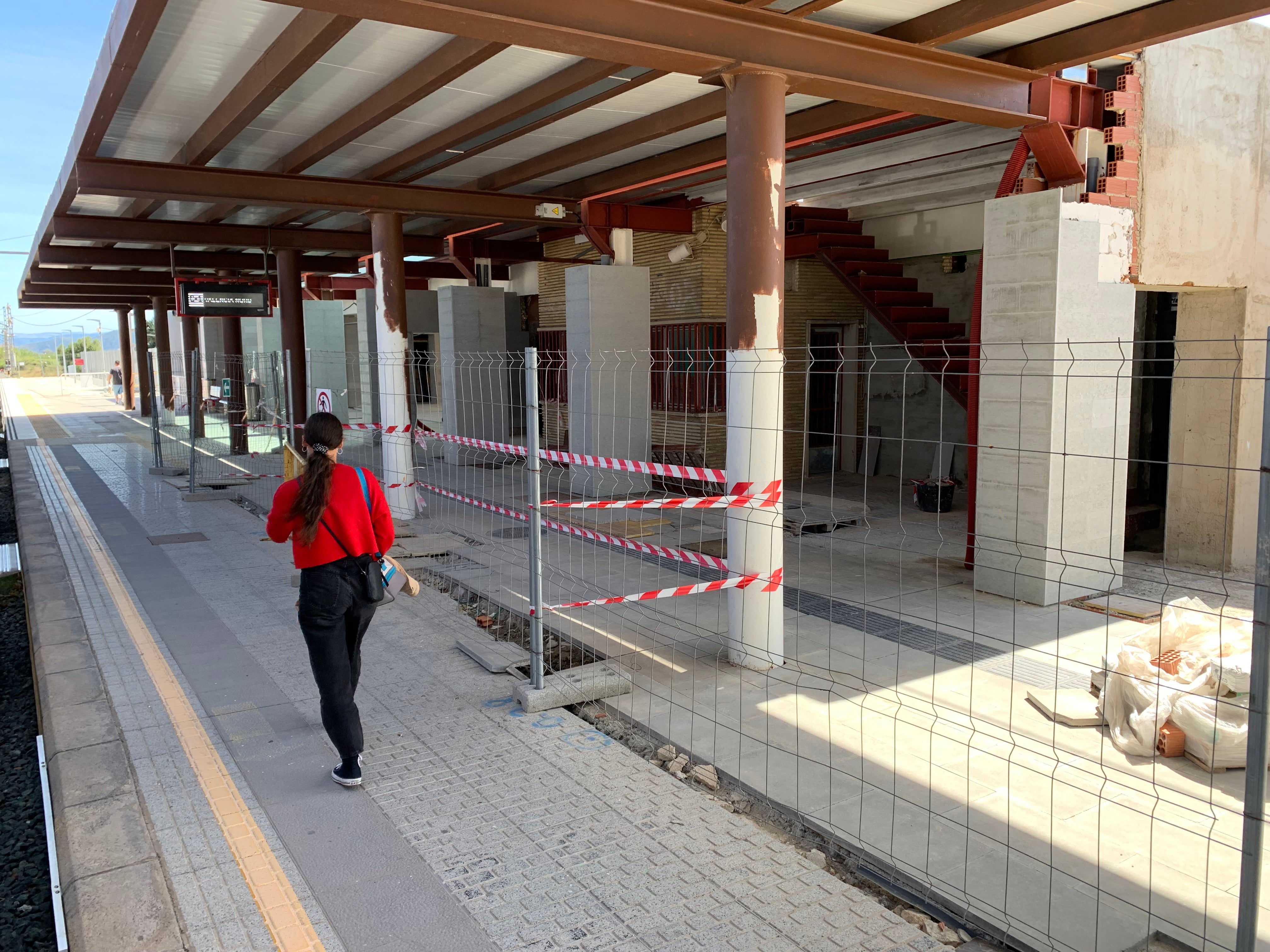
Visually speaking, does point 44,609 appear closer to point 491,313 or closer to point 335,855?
point 335,855

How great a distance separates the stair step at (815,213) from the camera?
14.6m

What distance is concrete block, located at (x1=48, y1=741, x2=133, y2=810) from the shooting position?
4.53 m

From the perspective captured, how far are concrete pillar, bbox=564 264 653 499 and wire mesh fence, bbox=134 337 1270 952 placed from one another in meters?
0.08

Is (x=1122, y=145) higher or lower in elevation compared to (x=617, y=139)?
lower

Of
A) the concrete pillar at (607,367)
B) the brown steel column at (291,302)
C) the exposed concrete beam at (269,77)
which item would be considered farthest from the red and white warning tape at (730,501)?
the brown steel column at (291,302)

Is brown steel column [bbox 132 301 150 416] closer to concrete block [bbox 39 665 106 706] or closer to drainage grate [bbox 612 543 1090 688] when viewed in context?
concrete block [bbox 39 665 106 706]

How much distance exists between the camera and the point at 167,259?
20.1m

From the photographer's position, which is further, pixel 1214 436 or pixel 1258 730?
pixel 1214 436

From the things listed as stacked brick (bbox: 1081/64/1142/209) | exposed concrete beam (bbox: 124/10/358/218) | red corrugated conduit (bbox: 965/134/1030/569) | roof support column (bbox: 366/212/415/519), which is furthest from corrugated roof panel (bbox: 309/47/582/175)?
stacked brick (bbox: 1081/64/1142/209)

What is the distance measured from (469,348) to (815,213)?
680cm

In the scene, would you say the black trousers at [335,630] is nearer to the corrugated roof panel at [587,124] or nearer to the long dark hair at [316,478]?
the long dark hair at [316,478]

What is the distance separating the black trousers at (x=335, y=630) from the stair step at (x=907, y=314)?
10284 millimetres

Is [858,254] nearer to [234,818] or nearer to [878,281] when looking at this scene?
[878,281]

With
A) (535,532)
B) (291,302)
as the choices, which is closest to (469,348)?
(291,302)
